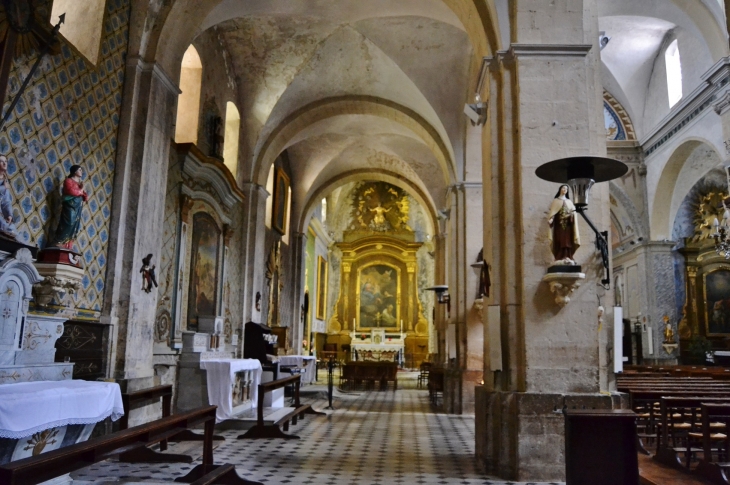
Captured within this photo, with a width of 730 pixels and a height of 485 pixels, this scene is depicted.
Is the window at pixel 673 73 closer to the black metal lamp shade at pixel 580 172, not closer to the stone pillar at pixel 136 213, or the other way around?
the black metal lamp shade at pixel 580 172

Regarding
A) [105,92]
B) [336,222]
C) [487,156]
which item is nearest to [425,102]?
[487,156]

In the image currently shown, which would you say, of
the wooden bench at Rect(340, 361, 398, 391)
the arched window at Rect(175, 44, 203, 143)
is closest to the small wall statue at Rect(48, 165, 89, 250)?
the arched window at Rect(175, 44, 203, 143)

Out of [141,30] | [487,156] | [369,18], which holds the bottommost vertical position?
[487,156]

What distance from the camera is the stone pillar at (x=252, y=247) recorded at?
13.1 meters

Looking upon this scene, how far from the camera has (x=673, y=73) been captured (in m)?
17.0

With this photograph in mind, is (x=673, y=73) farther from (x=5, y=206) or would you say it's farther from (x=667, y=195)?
(x=5, y=206)

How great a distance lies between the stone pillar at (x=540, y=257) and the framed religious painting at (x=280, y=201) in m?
10.0

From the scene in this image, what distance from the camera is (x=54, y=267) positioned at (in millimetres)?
5711

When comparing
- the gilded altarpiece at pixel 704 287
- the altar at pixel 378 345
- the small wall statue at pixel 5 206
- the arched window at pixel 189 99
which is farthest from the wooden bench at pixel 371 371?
the small wall statue at pixel 5 206

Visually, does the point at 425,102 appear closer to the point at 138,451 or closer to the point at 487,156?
the point at 487,156

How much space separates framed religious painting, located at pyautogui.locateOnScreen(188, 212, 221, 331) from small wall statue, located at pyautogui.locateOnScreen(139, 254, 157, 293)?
2119 mm

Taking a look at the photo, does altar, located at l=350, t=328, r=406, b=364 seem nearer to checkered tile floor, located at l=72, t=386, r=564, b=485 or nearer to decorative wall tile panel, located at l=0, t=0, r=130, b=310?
checkered tile floor, located at l=72, t=386, r=564, b=485

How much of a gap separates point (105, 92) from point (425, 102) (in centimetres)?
734

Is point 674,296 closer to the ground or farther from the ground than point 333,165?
closer to the ground
